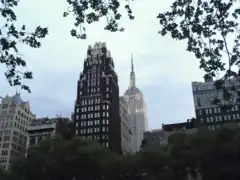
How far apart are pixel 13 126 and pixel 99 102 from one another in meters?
30.6

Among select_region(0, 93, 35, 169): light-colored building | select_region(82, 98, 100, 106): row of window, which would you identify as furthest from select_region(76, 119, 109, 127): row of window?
select_region(0, 93, 35, 169): light-colored building

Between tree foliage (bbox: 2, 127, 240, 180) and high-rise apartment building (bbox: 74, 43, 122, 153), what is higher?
high-rise apartment building (bbox: 74, 43, 122, 153)

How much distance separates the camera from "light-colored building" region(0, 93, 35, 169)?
107500 mm

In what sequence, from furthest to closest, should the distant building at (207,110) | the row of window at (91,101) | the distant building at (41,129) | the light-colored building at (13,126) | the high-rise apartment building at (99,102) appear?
the distant building at (41,129) → the row of window at (91,101) → the high-rise apartment building at (99,102) → the light-colored building at (13,126) → the distant building at (207,110)

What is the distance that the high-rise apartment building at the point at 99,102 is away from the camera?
353 ft

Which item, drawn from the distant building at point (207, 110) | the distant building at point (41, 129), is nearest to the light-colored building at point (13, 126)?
the distant building at point (41, 129)

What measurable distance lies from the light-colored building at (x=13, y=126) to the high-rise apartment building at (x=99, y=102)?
68.7 ft

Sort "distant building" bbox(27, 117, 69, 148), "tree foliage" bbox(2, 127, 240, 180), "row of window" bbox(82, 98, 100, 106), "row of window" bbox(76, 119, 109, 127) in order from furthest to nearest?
"distant building" bbox(27, 117, 69, 148) → "row of window" bbox(82, 98, 100, 106) → "row of window" bbox(76, 119, 109, 127) → "tree foliage" bbox(2, 127, 240, 180)

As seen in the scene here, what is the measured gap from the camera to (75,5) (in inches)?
416

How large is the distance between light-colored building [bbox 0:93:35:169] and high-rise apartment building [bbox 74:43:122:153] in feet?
68.7

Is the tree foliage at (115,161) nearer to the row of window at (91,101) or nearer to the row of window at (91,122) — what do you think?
the row of window at (91,122)

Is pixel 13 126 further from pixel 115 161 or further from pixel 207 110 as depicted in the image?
pixel 115 161

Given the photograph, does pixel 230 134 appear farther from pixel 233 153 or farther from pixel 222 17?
pixel 222 17

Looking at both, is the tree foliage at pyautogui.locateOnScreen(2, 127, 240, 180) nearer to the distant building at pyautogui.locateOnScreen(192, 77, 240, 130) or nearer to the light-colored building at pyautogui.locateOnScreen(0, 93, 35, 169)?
the distant building at pyautogui.locateOnScreen(192, 77, 240, 130)
